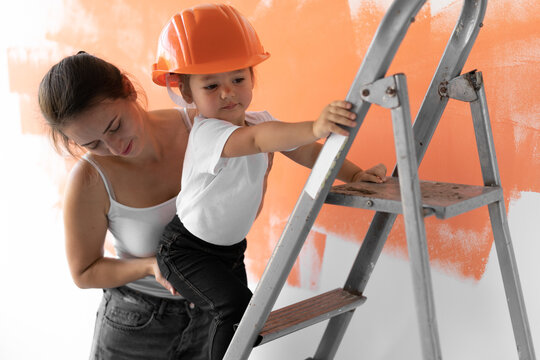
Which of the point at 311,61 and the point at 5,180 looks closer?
the point at 311,61

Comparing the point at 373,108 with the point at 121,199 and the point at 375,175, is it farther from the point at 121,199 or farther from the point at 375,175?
the point at 121,199

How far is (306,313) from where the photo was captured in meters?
1.16

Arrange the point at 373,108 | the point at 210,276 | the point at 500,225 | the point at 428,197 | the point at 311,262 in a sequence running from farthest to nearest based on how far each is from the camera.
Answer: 1. the point at 311,262
2. the point at 373,108
3. the point at 210,276
4. the point at 500,225
5. the point at 428,197

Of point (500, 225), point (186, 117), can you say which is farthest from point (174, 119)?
Answer: point (500, 225)

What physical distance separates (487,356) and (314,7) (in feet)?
3.49

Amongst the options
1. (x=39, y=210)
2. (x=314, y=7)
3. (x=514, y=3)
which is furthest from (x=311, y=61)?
(x=39, y=210)

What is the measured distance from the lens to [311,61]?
1.71 metres

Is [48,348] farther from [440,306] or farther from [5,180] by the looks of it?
[440,306]

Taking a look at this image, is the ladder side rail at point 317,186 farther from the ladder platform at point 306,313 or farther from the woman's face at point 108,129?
the woman's face at point 108,129

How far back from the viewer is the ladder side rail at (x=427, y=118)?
1.06 meters

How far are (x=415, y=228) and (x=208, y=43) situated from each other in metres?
0.63

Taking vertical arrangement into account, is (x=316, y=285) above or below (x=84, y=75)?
below

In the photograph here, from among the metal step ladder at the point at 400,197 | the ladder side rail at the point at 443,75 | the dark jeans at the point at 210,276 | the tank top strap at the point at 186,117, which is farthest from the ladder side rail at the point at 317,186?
the tank top strap at the point at 186,117

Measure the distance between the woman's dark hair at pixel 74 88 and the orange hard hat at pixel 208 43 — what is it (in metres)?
0.16
